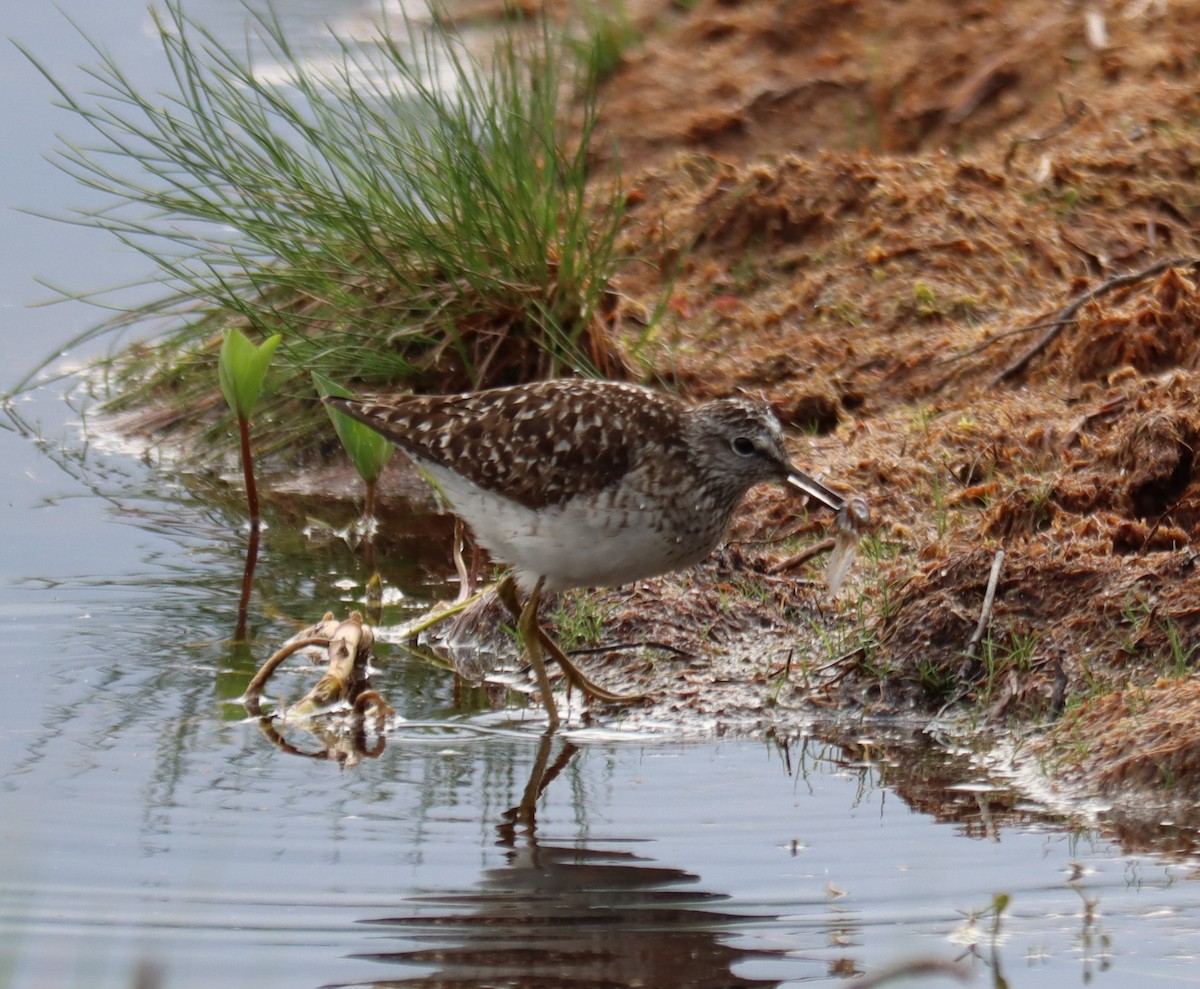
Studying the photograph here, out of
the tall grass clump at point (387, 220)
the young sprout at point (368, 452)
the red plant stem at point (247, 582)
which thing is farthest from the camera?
the tall grass clump at point (387, 220)

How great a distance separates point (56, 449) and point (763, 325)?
13.4 feet

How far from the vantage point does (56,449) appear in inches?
409

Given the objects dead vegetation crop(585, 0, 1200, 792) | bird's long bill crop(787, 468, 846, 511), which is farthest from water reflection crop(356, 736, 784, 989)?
bird's long bill crop(787, 468, 846, 511)

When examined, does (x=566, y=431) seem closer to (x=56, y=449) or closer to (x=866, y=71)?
(x=56, y=449)

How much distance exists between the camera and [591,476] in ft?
22.5

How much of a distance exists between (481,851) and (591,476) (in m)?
1.68

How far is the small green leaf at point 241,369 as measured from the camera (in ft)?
24.9

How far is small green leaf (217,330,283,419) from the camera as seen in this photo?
758 centimetres

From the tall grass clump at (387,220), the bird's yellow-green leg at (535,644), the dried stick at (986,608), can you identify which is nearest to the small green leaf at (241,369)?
the tall grass clump at (387,220)

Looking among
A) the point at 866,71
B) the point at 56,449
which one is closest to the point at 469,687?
the point at 56,449

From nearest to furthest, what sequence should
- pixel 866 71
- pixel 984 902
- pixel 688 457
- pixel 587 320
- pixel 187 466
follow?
pixel 984 902
pixel 688 457
pixel 587 320
pixel 187 466
pixel 866 71

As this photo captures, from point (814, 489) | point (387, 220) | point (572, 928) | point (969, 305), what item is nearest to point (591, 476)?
point (814, 489)

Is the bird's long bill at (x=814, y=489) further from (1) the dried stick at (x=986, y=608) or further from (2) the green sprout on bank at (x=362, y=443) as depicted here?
(2) the green sprout on bank at (x=362, y=443)

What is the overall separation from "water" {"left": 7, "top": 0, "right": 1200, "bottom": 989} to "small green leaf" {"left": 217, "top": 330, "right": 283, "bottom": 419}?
97cm
